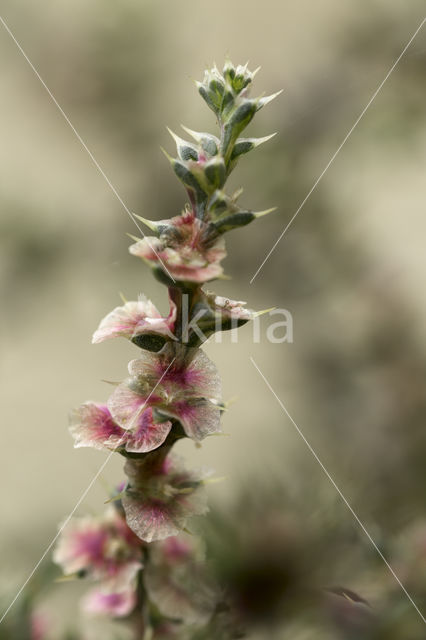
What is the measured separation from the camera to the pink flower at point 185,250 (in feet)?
0.71

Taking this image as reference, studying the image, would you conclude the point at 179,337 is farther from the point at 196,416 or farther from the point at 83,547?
the point at 83,547

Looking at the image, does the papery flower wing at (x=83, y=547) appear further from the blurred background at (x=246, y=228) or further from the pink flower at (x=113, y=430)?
the blurred background at (x=246, y=228)

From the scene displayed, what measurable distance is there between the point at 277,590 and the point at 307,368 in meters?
0.55

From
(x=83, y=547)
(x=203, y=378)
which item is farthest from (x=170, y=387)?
(x=83, y=547)

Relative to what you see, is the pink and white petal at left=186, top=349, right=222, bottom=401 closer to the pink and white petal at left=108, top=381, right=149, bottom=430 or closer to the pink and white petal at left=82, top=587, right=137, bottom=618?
the pink and white petal at left=108, top=381, right=149, bottom=430

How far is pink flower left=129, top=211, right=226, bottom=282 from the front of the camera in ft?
0.71

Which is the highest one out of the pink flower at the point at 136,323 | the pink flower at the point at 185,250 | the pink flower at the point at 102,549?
the pink flower at the point at 185,250

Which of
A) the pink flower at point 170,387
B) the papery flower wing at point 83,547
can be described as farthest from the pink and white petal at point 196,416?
the papery flower wing at point 83,547

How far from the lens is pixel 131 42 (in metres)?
0.91

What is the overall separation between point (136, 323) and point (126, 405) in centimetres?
3

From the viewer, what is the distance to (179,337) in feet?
0.76

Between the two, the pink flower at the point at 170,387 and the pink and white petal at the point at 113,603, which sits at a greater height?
the pink flower at the point at 170,387

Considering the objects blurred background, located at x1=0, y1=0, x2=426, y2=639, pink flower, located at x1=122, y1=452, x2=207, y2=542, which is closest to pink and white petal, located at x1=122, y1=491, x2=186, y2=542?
pink flower, located at x1=122, y1=452, x2=207, y2=542

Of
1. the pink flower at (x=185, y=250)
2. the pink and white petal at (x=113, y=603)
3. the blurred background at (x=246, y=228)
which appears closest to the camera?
the pink flower at (x=185, y=250)
